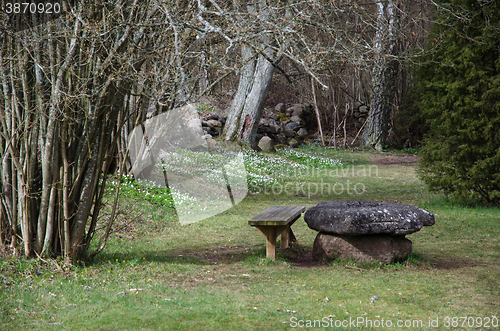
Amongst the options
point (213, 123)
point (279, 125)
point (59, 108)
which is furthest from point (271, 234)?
point (279, 125)

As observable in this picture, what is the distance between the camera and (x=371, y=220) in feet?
19.1

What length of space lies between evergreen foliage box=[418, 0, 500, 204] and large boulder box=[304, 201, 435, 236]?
4.72 metres

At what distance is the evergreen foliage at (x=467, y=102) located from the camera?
9.74m

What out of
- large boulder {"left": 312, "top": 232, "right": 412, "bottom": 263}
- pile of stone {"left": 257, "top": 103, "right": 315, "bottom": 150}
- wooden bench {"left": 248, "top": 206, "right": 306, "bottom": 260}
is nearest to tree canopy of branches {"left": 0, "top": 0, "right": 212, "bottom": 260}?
wooden bench {"left": 248, "top": 206, "right": 306, "bottom": 260}

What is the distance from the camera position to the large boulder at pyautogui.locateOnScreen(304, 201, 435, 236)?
583cm

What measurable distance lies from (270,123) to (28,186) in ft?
64.7

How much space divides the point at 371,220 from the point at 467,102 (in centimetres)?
566

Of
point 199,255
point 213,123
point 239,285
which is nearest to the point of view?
point 239,285

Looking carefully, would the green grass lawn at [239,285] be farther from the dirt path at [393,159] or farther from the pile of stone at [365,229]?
the dirt path at [393,159]

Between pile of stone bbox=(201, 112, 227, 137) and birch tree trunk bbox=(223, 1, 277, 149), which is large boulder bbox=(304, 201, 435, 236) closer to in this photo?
birch tree trunk bbox=(223, 1, 277, 149)

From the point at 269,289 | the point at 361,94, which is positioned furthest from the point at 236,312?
the point at 361,94

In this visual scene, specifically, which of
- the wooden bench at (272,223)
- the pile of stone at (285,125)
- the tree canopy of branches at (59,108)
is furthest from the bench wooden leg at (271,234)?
the pile of stone at (285,125)

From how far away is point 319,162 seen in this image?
1898 centimetres

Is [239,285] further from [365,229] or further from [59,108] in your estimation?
[59,108]
